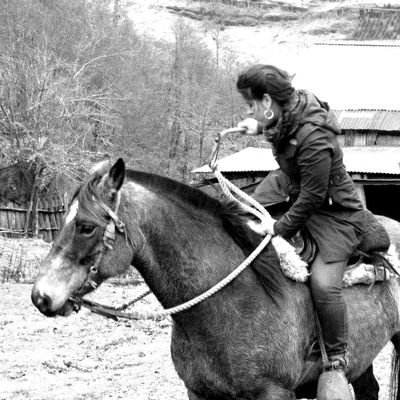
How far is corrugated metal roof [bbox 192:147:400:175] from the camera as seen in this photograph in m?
22.6

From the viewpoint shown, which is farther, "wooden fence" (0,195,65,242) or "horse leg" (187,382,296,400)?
"wooden fence" (0,195,65,242)

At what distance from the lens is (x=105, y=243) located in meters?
3.69

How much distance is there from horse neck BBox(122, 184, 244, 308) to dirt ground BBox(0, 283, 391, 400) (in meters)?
2.36

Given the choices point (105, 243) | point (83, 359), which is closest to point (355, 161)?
point (83, 359)

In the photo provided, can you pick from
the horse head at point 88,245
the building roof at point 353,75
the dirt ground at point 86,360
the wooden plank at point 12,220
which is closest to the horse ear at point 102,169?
the horse head at point 88,245

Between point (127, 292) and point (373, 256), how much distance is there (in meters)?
10.4

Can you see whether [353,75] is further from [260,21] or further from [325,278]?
[260,21]

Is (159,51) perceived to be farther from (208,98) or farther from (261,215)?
(261,215)

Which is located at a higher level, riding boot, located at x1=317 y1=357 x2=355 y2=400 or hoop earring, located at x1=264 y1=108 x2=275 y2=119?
hoop earring, located at x1=264 y1=108 x2=275 y2=119

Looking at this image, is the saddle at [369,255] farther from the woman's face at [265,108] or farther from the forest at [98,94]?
the forest at [98,94]

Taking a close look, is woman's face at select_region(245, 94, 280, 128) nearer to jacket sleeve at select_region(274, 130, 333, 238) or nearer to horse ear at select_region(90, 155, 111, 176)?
jacket sleeve at select_region(274, 130, 333, 238)

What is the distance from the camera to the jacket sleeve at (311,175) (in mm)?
4191

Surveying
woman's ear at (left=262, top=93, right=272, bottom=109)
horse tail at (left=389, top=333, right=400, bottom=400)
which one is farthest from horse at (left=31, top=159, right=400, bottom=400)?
horse tail at (left=389, top=333, right=400, bottom=400)

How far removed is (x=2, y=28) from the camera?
39.1 meters
